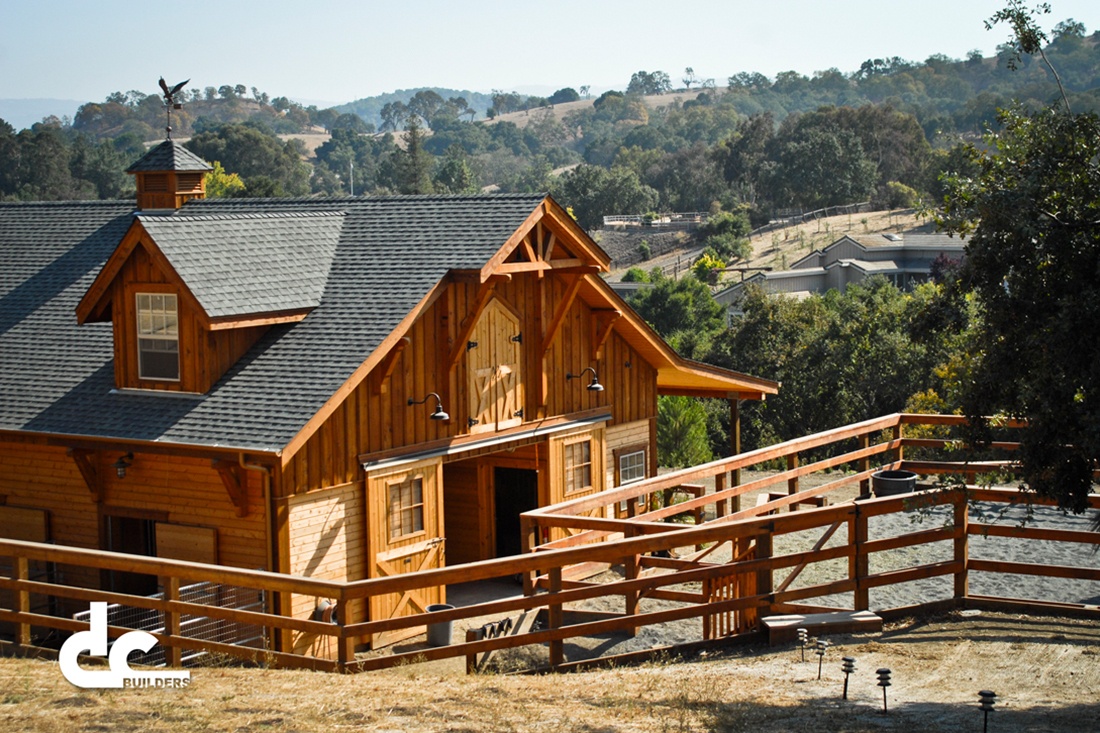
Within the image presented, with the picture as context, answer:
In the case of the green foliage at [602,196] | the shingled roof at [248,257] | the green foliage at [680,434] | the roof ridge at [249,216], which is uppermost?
the green foliage at [602,196]

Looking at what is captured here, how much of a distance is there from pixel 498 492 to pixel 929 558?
23.0 feet

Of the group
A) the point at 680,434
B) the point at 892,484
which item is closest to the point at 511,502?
the point at 892,484

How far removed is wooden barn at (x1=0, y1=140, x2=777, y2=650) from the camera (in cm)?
1484

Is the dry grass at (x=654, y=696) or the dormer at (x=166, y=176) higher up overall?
the dormer at (x=166, y=176)

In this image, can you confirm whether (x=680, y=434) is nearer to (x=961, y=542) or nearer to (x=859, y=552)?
(x=961, y=542)

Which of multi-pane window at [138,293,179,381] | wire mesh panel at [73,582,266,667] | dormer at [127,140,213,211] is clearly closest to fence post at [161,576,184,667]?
wire mesh panel at [73,582,266,667]

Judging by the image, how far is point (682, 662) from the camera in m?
10.6

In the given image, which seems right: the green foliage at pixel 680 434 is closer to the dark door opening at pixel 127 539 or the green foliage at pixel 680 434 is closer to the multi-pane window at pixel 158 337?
the dark door opening at pixel 127 539

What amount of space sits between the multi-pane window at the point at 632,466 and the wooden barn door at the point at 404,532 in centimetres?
451

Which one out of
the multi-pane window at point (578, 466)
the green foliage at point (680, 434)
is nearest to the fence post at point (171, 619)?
the multi-pane window at point (578, 466)

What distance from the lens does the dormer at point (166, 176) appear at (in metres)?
22.4

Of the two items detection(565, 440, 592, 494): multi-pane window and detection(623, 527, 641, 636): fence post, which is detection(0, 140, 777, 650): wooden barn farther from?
detection(623, 527, 641, 636): fence post

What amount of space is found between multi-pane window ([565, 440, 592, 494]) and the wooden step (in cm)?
827

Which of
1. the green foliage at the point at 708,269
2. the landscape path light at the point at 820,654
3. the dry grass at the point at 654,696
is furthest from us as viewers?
the green foliage at the point at 708,269
